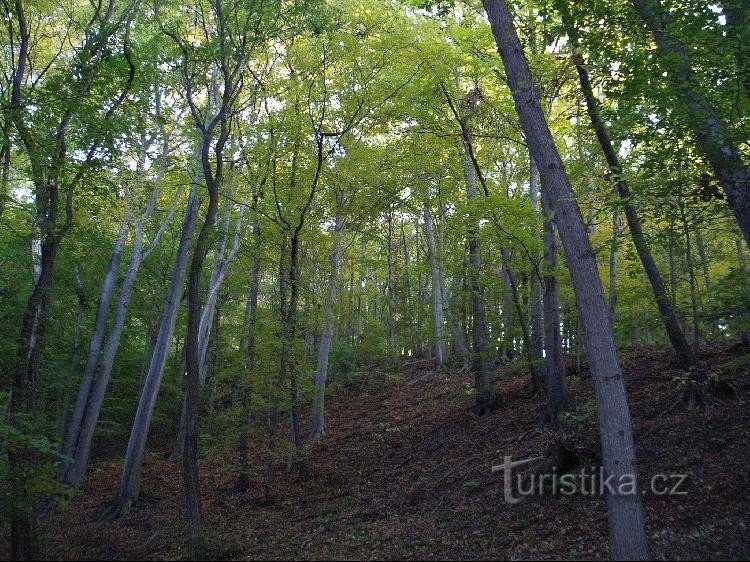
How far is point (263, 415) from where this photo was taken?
9.57 m

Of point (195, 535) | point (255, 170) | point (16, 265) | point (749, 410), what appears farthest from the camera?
point (16, 265)

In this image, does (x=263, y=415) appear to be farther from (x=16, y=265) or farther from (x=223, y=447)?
(x=16, y=265)

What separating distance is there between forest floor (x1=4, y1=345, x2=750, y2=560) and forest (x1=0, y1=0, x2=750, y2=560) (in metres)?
0.06

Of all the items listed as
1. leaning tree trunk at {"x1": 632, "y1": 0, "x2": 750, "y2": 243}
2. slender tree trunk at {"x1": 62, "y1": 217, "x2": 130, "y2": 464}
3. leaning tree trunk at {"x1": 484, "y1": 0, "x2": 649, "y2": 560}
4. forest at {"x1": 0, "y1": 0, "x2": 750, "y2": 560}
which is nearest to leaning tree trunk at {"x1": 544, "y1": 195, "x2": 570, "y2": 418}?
forest at {"x1": 0, "y1": 0, "x2": 750, "y2": 560}

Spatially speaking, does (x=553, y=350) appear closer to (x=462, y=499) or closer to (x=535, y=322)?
(x=535, y=322)

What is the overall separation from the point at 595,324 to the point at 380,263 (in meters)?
9.90

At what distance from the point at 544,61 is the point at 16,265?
1309 cm

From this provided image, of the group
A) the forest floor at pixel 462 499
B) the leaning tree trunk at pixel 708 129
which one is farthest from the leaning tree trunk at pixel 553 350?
the leaning tree trunk at pixel 708 129

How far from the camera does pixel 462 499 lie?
7.09m

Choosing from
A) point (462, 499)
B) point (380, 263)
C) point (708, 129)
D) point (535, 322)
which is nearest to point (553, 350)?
point (535, 322)

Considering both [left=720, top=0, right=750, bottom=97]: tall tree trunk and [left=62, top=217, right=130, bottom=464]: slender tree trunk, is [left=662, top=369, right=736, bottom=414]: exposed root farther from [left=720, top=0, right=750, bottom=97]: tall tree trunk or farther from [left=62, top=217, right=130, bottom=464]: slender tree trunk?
[left=62, top=217, right=130, bottom=464]: slender tree trunk

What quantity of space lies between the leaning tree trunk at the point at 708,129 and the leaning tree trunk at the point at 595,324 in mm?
1640

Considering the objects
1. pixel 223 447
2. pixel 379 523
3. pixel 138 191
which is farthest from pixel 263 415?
pixel 138 191

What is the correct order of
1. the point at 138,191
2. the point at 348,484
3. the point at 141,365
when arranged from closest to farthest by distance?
the point at 348,484 < the point at 138,191 < the point at 141,365
